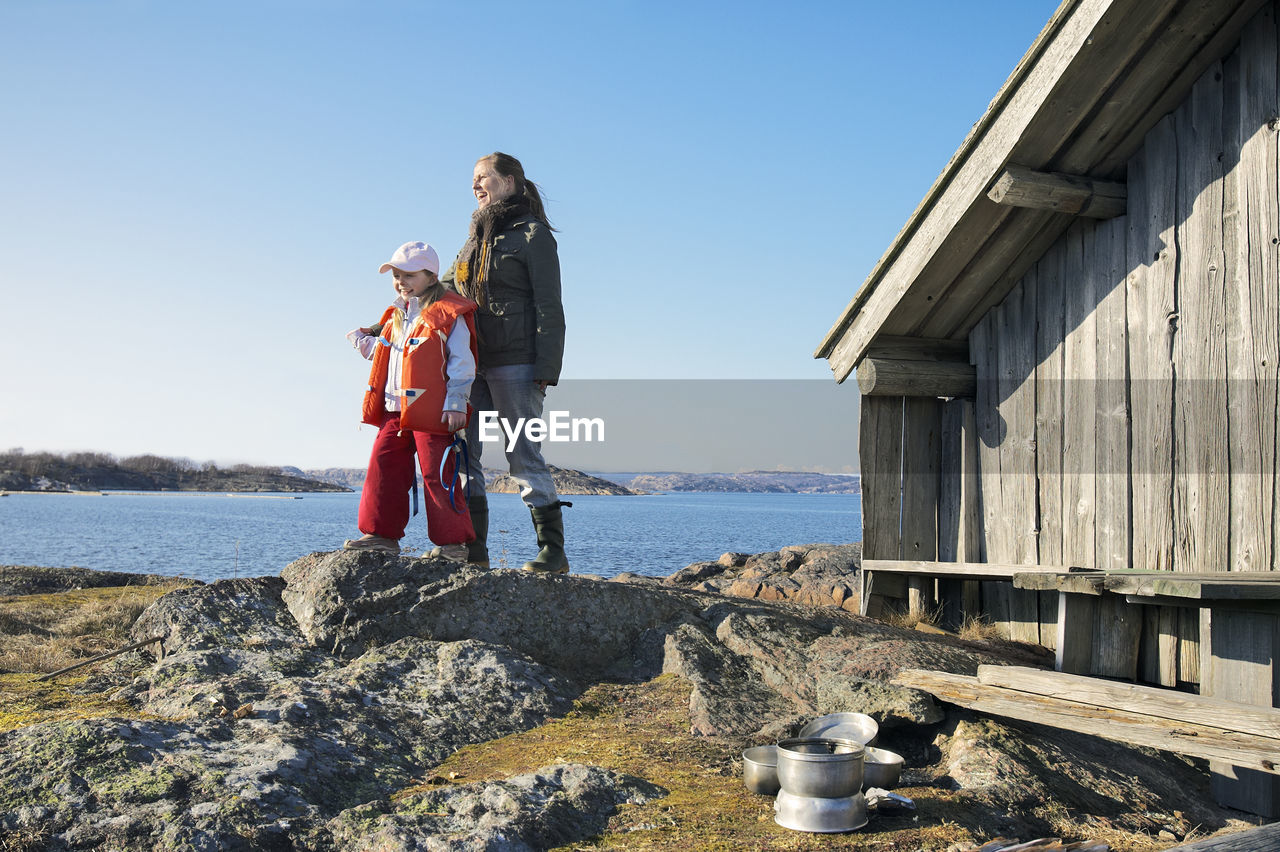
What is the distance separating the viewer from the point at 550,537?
19.2 ft

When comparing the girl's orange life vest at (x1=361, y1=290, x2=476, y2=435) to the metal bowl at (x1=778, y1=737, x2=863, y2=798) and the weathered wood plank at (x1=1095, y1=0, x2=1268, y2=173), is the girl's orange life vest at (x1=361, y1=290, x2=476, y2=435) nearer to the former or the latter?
the metal bowl at (x1=778, y1=737, x2=863, y2=798)

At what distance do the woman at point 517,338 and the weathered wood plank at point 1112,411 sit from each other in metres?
3.36

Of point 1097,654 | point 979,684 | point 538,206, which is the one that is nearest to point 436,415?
point 538,206

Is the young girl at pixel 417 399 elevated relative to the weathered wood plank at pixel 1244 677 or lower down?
elevated

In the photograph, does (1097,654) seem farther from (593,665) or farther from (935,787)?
(593,665)

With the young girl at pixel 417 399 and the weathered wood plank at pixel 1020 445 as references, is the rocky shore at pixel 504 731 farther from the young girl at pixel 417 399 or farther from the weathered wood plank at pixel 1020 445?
the weathered wood plank at pixel 1020 445

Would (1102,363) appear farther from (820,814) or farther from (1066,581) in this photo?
(820,814)

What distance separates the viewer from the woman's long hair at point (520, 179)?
19.8 feet

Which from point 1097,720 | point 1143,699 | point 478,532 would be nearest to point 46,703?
point 478,532

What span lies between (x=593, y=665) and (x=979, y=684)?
6.35ft

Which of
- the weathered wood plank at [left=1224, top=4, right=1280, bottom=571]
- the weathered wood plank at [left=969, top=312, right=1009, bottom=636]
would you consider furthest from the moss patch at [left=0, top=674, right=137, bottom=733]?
the weathered wood plank at [left=1224, top=4, right=1280, bottom=571]

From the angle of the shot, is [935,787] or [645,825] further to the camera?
[935,787]

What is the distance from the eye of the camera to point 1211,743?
4.01 metres

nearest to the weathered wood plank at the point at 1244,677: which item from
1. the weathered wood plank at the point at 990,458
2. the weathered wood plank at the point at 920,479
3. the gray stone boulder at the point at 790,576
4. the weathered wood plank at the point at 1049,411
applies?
the weathered wood plank at the point at 1049,411
